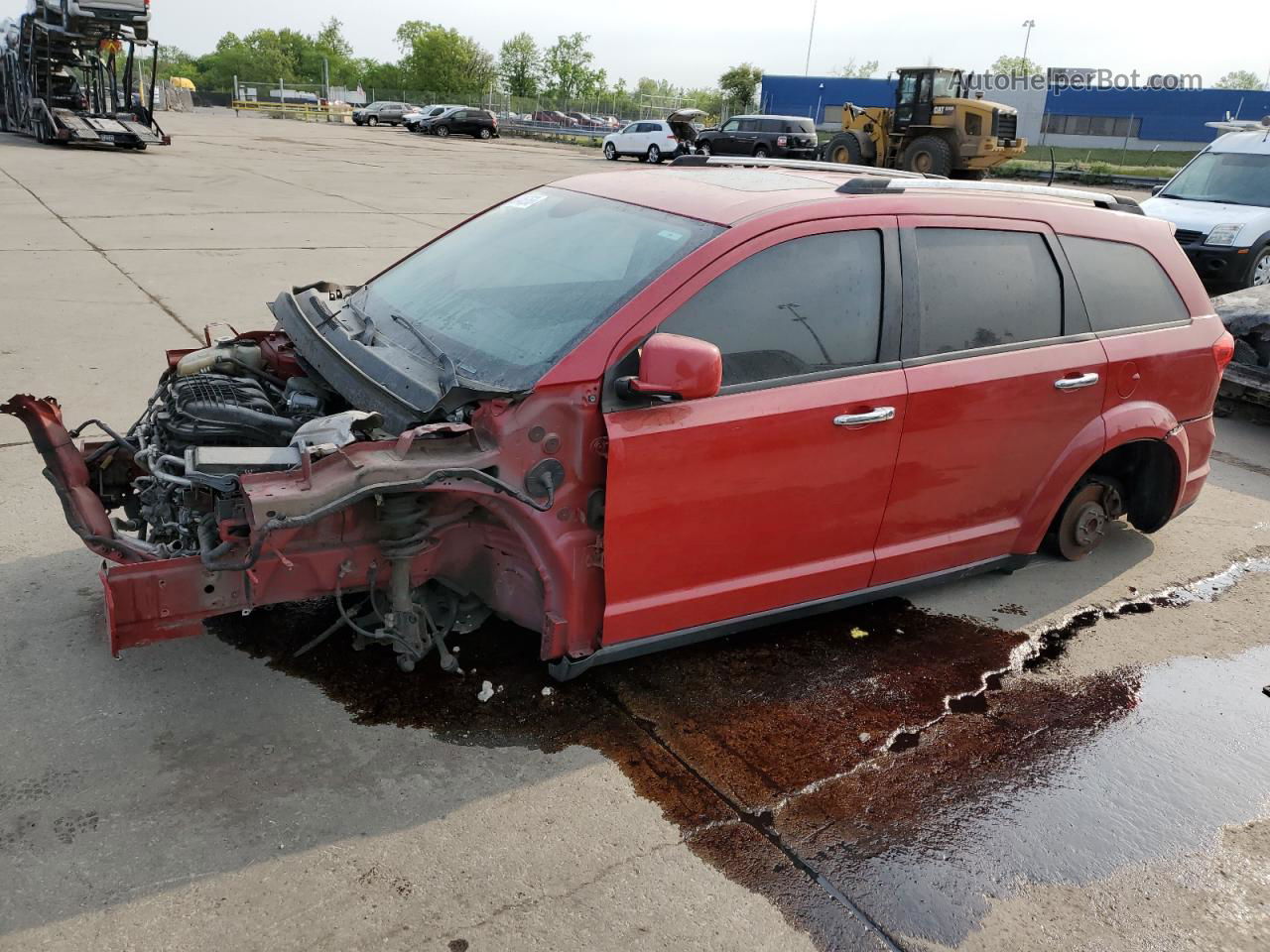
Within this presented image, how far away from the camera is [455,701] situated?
356 cm

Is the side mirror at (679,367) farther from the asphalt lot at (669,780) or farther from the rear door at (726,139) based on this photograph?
the rear door at (726,139)

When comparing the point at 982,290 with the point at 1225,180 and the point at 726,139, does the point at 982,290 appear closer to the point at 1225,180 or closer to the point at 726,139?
the point at 1225,180

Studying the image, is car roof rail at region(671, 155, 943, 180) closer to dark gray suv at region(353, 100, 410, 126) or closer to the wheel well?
the wheel well

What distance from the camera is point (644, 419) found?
323 centimetres

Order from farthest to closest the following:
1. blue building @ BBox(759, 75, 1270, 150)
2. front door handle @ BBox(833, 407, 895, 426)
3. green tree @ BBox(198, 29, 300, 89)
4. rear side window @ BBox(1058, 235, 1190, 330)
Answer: green tree @ BBox(198, 29, 300, 89), blue building @ BBox(759, 75, 1270, 150), rear side window @ BBox(1058, 235, 1190, 330), front door handle @ BBox(833, 407, 895, 426)

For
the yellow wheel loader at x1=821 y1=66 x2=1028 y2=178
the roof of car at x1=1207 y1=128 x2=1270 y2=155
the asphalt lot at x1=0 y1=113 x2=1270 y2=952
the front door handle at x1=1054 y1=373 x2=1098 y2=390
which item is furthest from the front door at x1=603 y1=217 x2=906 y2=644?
the yellow wheel loader at x1=821 y1=66 x2=1028 y2=178

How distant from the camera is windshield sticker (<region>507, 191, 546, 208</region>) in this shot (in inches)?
173

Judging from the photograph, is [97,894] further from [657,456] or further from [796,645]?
[796,645]

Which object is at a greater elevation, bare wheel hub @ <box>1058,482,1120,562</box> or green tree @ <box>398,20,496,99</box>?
green tree @ <box>398,20,496,99</box>

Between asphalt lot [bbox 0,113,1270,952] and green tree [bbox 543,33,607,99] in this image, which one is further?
green tree [bbox 543,33,607,99]

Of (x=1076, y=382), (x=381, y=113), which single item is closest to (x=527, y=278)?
(x=1076, y=382)

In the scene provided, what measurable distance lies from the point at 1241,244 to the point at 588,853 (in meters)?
11.9

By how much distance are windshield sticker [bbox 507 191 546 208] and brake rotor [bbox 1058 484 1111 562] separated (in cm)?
286

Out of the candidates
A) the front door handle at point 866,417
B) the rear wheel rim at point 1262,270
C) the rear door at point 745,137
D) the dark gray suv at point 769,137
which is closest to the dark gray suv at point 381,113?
the dark gray suv at point 769,137
